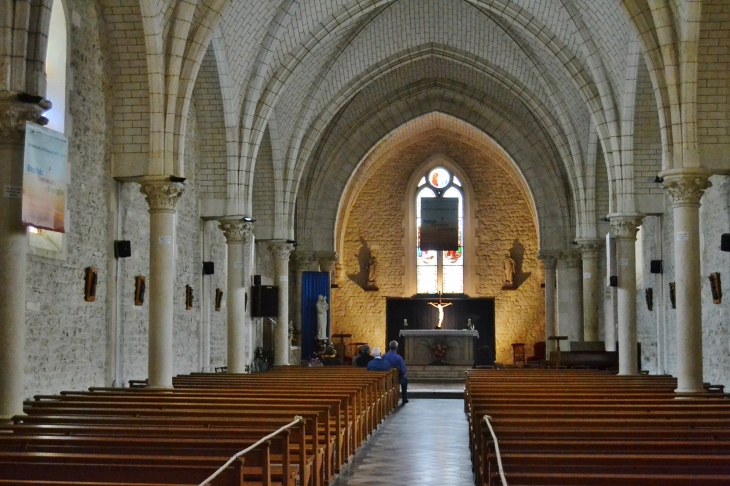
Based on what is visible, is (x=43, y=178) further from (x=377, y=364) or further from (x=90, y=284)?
(x=377, y=364)

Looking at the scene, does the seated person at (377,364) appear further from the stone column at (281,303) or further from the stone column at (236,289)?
the stone column at (281,303)

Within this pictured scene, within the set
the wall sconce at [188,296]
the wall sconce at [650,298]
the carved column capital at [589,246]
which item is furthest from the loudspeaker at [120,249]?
the carved column capital at [589,246]

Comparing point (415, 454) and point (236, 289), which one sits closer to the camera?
point (415, 454)

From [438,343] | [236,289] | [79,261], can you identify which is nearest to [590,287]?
[438,343]

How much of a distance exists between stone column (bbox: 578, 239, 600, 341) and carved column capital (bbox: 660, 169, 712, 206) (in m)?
12.2

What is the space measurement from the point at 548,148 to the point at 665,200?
10.3 meters

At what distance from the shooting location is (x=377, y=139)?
32750 millimetres

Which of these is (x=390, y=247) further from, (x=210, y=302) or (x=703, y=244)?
(x=703, y=244)

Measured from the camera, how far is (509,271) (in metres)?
37.6

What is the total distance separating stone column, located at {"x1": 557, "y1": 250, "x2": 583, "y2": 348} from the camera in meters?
30.3

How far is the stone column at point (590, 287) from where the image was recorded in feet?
91.2

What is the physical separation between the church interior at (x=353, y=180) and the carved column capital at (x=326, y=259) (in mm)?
141

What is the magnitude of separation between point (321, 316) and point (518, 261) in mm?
9865

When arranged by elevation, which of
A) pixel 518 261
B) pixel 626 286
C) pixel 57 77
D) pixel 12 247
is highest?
pixel 57 77
